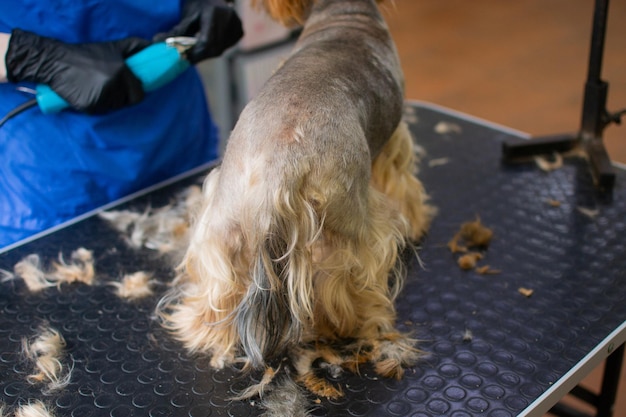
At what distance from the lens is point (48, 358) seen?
3.73ft

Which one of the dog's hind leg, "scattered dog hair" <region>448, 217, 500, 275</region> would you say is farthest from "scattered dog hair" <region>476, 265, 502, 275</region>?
the dog's hind leg

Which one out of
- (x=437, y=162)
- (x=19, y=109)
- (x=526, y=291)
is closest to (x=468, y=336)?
(x=526, y=291)

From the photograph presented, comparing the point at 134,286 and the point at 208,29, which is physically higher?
the point at 208,29

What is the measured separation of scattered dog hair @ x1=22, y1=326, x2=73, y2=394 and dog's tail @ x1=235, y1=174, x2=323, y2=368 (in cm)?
27

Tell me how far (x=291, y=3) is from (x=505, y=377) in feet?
2.54

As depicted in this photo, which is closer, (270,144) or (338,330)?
(270,144)

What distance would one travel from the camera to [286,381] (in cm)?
108

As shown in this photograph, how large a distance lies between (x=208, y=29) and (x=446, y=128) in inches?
26.5

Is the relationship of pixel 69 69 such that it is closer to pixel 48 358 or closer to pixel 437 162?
pixel 48 358

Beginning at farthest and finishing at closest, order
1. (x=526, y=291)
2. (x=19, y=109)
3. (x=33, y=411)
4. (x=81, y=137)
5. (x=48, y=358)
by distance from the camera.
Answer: (x=81, y=137) < (x=19, y=109) < (x=526, y=291) < (x=48, y=358) < (x=33, y=411)

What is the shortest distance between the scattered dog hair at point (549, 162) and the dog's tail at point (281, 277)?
30.2 inches

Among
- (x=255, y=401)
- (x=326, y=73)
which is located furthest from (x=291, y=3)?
(x=255, y=401)

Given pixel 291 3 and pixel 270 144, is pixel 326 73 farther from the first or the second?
pixel 291 3

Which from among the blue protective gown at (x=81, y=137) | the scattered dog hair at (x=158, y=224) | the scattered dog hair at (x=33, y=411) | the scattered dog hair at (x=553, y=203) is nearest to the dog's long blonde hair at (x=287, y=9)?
the blue protective gown at (x=81, y=137)
